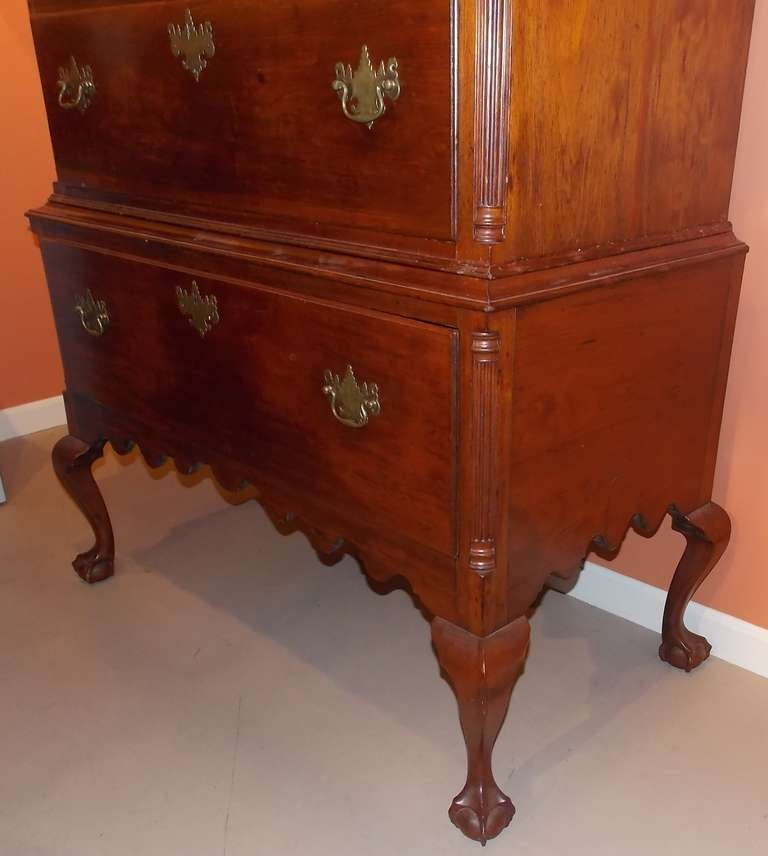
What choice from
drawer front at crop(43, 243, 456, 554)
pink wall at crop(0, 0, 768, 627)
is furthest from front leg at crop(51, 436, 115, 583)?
pink wall at crop(0, 0, 768, 627)

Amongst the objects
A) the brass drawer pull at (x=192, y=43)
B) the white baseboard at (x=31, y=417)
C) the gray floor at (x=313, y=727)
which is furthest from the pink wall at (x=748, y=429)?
the white baseboard at (x=31, y=417)

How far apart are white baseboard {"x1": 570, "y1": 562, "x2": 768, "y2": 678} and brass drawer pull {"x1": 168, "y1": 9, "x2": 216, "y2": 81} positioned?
48.6 inches

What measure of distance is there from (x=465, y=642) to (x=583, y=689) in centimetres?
53

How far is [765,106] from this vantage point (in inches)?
56.2

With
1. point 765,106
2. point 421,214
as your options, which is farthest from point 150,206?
point 765,106

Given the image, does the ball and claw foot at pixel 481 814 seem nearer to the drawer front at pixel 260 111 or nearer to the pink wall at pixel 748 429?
the pink wall at pixel 748 429

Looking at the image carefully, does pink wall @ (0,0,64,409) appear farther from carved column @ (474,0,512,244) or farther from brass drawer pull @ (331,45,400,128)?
carved column @ (474,0,512,244)

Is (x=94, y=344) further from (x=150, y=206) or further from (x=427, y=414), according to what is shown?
(x=427, y=414)

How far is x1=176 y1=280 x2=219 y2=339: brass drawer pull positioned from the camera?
1.44 meters

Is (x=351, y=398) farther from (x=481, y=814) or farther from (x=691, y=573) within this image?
(x=691, y=573)

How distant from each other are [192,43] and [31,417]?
195 cm

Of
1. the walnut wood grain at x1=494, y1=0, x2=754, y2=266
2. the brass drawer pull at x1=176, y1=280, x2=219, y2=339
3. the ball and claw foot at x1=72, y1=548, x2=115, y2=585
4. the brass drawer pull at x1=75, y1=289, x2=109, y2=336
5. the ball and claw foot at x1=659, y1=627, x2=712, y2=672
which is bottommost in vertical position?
the ball and claw foot at x1=72, y1=548, x2=115, y2=585

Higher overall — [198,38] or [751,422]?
[198,38]

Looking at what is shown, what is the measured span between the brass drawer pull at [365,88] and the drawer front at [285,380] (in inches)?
9.8
